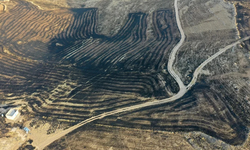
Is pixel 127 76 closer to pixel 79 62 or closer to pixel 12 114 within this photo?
pixel 79 62

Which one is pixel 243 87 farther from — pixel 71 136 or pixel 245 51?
pixel 71 136

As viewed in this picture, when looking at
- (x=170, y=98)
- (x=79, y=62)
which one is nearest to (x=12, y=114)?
(x=79, y=62)

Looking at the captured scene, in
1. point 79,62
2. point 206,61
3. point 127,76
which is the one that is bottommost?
point 206,61

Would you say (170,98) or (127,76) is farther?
(127,76)

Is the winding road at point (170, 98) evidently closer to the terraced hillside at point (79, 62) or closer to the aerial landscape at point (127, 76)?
the aerial landscape at point (127, 76)

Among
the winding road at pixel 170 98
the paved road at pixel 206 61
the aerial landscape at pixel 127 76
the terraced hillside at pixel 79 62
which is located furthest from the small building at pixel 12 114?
the paved road at pixel 206 61

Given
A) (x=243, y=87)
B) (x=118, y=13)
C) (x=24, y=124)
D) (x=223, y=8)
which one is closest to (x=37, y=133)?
(x=24, y=124)
